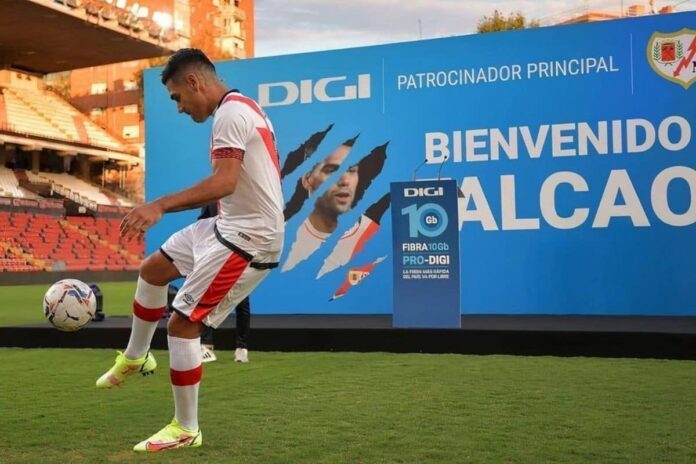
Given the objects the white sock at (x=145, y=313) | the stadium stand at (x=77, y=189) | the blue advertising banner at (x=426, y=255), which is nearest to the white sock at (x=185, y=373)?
the white sock at (x=145, y=313)

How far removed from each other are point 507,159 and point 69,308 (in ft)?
17.5

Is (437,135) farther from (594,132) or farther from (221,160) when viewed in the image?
(221,160)

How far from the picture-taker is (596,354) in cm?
696

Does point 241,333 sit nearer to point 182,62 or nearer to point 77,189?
point 182,62

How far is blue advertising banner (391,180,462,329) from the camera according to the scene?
7609mm

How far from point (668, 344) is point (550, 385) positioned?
173 centimetres

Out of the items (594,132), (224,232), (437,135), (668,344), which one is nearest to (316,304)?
(437,135)

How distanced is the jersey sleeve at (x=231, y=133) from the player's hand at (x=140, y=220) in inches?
14.5

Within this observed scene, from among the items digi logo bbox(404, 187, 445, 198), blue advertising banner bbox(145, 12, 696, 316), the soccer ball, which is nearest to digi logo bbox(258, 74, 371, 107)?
blue advertising banner bbox(145, 12, 696, 316)

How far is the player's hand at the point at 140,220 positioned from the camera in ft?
10.6

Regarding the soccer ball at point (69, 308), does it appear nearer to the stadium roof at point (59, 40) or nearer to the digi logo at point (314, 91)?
the digi logo at point (314, 91)

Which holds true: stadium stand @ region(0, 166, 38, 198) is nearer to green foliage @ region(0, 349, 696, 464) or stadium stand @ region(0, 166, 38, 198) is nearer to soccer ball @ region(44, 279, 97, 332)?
green foliage @ region(0, 349, 696, 464)

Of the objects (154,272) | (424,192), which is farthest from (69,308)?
(424,192)

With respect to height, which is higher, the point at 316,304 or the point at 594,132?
the point at 594,132
